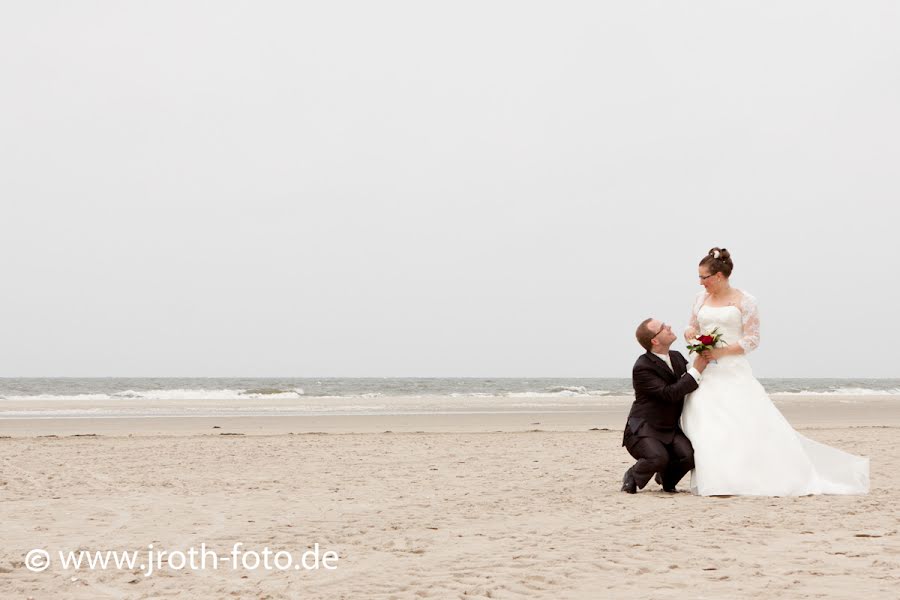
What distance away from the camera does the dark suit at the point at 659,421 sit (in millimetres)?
7000

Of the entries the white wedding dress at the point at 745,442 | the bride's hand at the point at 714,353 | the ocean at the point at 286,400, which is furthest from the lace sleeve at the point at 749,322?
the ocean at the point at 286,400

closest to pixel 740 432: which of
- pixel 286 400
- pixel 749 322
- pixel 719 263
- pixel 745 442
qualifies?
pixel 745 442

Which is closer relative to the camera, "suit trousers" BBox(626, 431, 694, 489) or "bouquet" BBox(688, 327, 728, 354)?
"bouquet" BBox(688, 327, 728, 354)

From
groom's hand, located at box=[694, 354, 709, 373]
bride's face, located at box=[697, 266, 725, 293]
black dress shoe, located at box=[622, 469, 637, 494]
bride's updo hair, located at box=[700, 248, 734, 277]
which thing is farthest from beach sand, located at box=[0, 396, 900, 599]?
bride's updo hair, located at box=[700, 248, 734, 277]

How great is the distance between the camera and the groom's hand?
704 cm

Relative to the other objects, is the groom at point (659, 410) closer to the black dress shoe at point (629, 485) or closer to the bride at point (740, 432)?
the black dress shoe at point (629, 485)

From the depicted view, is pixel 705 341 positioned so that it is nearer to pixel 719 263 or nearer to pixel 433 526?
pixel 719 263

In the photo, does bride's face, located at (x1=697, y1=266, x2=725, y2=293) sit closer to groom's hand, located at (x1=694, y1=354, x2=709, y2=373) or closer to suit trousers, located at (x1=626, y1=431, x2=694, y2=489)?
groom's hand, located at (x1=694, y1=354, x2=709, y2=373)

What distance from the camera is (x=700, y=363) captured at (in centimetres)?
705

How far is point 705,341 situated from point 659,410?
0.76 meters

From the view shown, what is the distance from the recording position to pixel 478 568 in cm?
438

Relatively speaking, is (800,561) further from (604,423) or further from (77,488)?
(604,423)

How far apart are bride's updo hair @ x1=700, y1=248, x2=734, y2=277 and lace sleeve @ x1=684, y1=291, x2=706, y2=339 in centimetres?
34

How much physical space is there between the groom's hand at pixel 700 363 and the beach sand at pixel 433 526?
1144 mm
